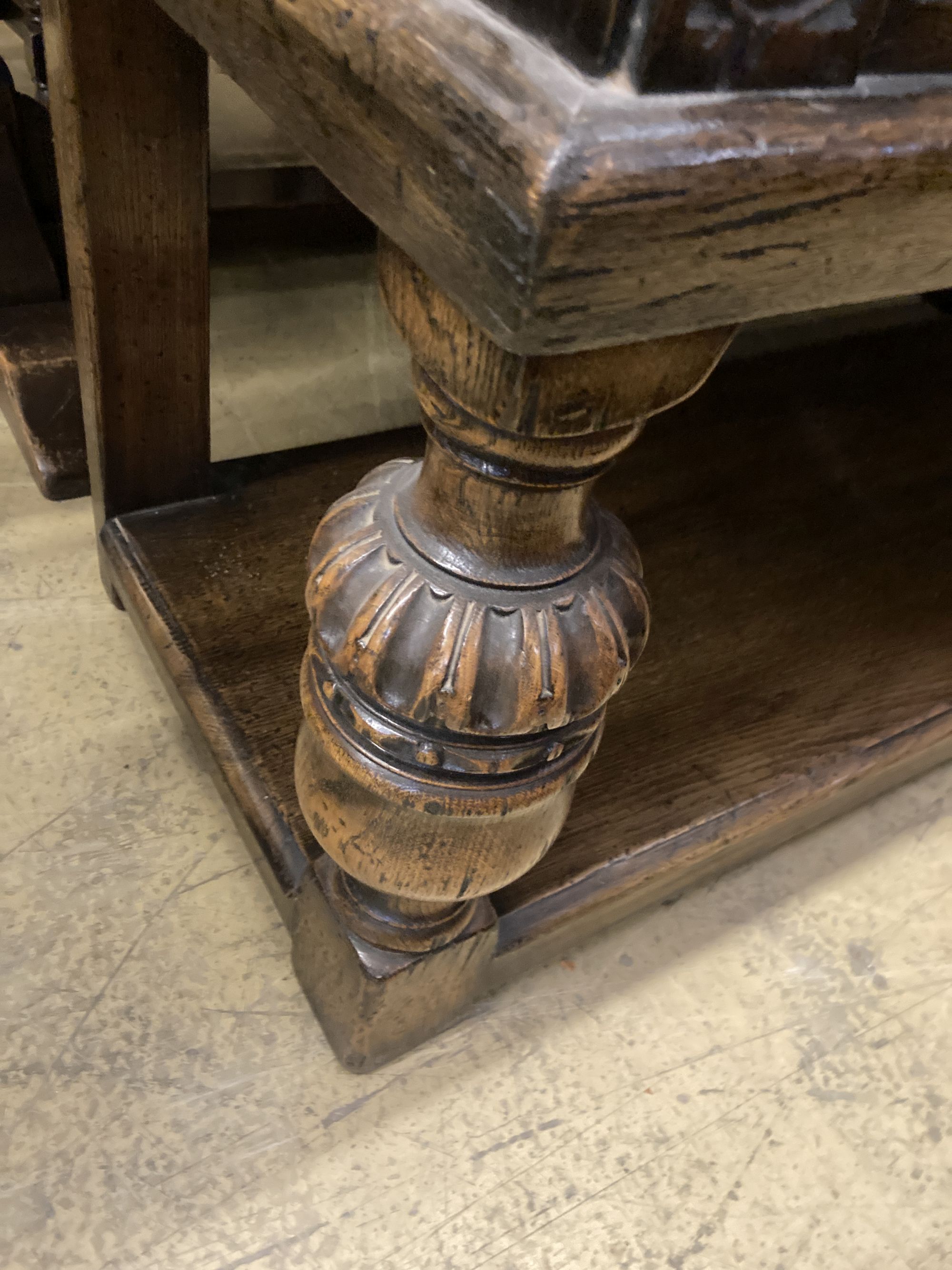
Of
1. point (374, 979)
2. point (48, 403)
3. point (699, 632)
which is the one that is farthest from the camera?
point (48, 403)

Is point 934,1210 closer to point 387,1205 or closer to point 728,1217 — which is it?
point 728,1217

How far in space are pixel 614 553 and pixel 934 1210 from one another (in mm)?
557

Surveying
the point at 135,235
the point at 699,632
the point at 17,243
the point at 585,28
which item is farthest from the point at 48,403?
the point at 585,28

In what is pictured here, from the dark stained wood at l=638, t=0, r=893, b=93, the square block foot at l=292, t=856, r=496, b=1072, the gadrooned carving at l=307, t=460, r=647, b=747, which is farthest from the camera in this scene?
the square block foot at l=292, t=856, r=496, b=1072

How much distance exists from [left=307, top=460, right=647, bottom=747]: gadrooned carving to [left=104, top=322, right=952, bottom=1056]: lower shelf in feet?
0.88

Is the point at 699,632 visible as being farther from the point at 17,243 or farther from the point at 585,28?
the point at 17,243

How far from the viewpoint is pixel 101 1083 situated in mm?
668

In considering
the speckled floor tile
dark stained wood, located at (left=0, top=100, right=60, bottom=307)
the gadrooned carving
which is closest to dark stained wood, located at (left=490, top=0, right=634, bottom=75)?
the gadrooned carving

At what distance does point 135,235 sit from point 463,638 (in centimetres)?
48

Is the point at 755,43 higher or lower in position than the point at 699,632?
higher

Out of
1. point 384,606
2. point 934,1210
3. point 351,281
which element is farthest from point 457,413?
point 351,281

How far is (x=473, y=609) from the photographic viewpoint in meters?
0.42

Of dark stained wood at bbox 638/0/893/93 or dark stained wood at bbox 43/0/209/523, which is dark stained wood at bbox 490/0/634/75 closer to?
dark stained wood at bbox 638/0/893/93

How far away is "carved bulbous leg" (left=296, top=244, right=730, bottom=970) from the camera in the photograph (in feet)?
1.08
